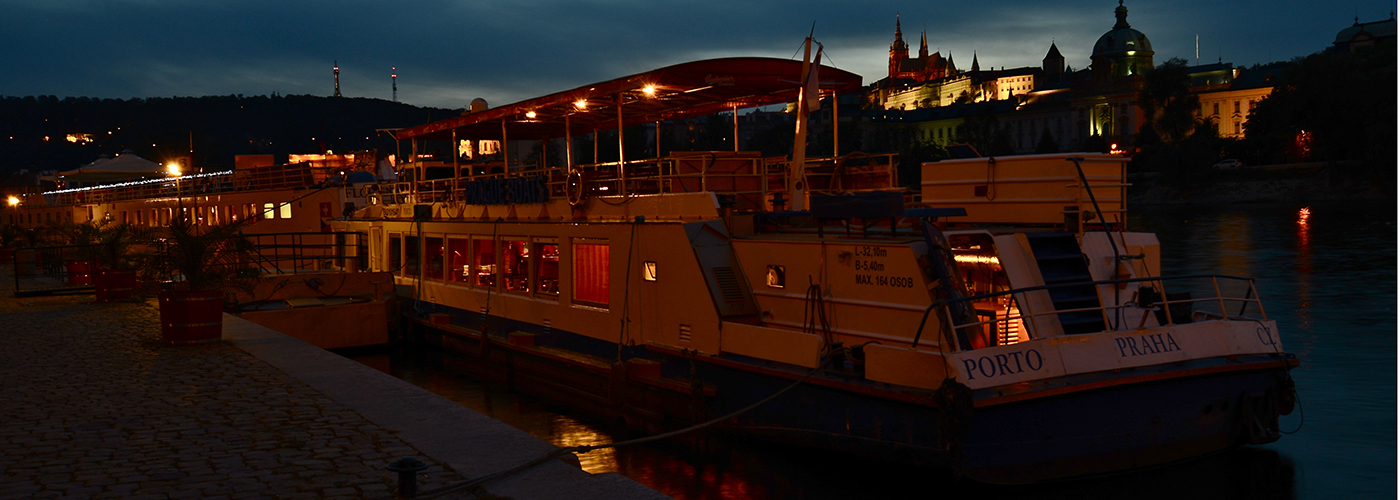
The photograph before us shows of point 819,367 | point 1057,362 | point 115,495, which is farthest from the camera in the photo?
point 819,367

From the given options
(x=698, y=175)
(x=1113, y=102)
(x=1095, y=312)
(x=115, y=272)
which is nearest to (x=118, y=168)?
(x=115, y=272)

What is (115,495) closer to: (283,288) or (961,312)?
(961,312)

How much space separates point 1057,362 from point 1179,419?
63.9 inches

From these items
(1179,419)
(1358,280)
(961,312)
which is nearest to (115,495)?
(961,312)

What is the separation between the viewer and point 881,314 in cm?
1109

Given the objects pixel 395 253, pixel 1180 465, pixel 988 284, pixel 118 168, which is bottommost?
pixel 1180 465

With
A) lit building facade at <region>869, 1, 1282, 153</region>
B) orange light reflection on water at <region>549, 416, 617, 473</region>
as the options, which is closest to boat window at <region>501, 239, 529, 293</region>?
orange light reflection on water at <region>549, 416, 617, 473</region>

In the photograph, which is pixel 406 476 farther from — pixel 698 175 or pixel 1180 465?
pixel 1180 465

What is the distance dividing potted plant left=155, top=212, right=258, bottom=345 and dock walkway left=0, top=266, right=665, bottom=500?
57 cm

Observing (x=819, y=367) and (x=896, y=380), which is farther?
(x=819, y=367)

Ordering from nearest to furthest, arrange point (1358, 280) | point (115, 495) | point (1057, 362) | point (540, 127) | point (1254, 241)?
point (115, 495), point (1057, 362), point (540, 127), point (1358, 280), point (1254, 241)

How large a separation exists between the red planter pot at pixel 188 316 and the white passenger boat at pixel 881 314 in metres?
4.74

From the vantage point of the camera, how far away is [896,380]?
1013 cm

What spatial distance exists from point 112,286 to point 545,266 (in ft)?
33.4
